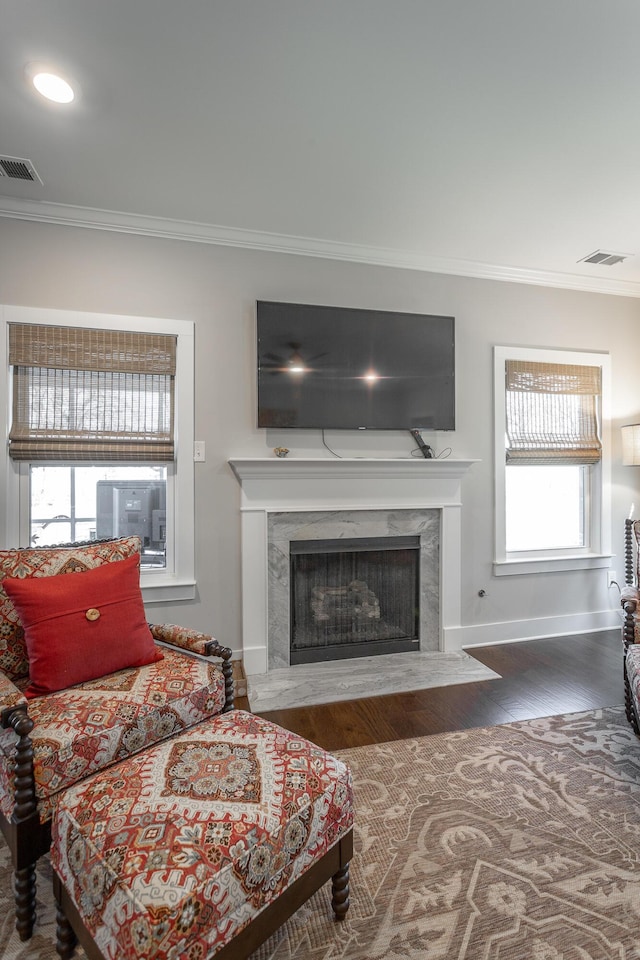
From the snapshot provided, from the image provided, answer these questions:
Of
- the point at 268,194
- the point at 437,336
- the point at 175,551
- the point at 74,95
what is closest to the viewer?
the point at 74,95

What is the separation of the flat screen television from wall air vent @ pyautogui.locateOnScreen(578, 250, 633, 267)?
1068 millimetres

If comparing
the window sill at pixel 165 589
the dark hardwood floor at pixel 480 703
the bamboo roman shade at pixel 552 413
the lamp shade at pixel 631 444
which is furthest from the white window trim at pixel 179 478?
the lamp shade at pixel 631 444

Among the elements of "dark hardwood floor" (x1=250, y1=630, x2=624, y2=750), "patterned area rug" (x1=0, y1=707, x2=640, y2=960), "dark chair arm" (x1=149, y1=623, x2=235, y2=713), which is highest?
"dark chair arm" (x1=149, y1=623, x2=235, y2=713)

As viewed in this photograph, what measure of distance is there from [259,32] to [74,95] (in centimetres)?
82

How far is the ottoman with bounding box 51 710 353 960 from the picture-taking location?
0.98 meters

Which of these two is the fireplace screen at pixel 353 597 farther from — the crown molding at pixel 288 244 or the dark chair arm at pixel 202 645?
the crown molding at pixel 288 244

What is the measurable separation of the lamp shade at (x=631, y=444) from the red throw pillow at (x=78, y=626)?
142 inches

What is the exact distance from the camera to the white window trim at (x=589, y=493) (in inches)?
142

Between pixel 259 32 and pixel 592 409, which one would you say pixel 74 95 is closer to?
pixel 259 32

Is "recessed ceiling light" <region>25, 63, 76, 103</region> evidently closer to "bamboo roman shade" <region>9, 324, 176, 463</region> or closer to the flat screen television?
"bamboo roman shade" <region>9, 324, 176, 463</region>

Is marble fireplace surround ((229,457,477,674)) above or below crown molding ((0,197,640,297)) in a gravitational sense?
below

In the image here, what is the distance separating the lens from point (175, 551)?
119 inches

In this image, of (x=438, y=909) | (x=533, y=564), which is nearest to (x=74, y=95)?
(x=438, y=909)

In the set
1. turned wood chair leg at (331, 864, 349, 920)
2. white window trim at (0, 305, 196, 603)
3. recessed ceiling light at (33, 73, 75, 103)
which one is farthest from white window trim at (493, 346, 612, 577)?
recessed ceiling light at (33, 73, 75, 103)
